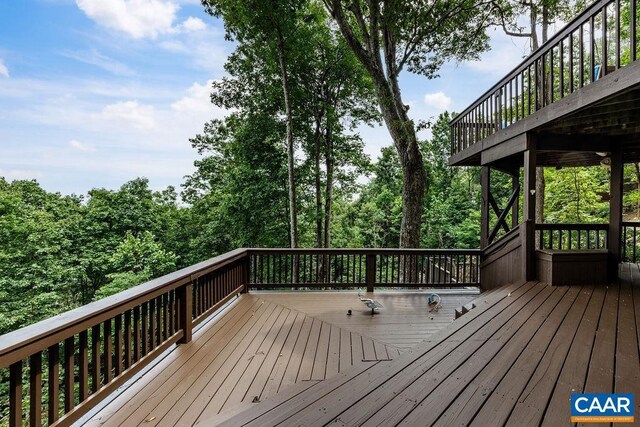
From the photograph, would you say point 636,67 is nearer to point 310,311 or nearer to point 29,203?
point 310,311

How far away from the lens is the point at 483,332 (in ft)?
8.75

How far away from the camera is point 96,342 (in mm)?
1924

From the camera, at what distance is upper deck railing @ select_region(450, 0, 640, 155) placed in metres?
2.81

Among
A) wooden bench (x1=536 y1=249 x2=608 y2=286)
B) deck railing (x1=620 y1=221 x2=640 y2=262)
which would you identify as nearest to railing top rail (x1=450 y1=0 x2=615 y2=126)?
wooden bench (x1=536 y1=249 x2=608 y2=286)

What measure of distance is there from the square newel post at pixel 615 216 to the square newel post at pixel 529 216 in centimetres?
107

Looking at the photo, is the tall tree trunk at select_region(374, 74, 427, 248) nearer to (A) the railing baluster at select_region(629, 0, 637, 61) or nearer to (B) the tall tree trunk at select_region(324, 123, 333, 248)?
(A) the railing baluster at select_region(629, 0, 637, 61)

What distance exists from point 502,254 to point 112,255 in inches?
639

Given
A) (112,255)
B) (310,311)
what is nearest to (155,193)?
(112,255)

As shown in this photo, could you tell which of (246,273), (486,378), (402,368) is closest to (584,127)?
(486,378)

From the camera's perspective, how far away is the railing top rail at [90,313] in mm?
1372

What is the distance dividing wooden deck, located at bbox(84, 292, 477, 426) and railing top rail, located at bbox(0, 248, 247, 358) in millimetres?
636

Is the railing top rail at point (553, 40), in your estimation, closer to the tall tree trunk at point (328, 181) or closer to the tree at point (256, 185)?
the tall tree trunk at point (328, 181)

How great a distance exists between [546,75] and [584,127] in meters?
0.93

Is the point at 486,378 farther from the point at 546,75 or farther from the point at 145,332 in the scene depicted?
the point at 546,75
